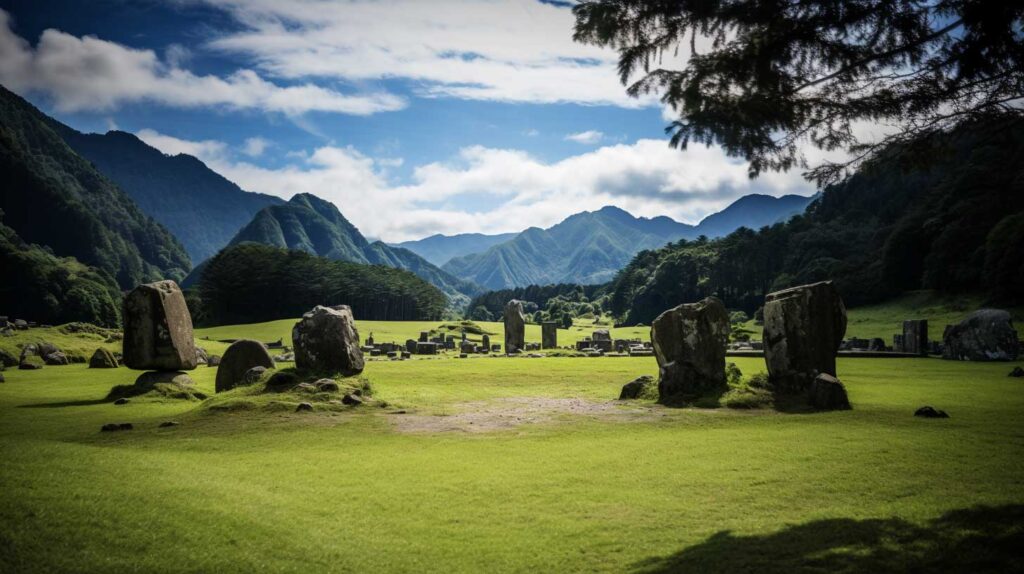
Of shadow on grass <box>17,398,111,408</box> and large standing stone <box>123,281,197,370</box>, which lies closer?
shadow on grass <box>17,398,111,408</box>

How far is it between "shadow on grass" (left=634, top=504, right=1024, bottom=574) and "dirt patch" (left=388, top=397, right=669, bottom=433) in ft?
26.0

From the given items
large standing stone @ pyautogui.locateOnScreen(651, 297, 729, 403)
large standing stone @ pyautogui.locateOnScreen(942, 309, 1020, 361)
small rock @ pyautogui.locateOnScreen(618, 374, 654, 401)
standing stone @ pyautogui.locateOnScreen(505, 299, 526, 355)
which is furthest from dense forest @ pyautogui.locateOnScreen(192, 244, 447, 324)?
large standing stone @ pyautogui.locateOnScreen(942, 309, 1020, 361)

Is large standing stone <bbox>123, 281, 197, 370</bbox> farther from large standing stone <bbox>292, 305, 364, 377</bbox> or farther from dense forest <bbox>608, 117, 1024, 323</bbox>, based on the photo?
dense forest <bbox>608, 117, 1024, 323</bbox>

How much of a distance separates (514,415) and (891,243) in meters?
72.8

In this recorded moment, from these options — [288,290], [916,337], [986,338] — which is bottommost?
[916,337]

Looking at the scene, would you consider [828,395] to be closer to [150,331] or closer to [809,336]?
[809,336]

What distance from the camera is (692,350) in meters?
18.5

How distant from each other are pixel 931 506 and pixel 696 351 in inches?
439

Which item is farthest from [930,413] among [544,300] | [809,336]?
[544,300]

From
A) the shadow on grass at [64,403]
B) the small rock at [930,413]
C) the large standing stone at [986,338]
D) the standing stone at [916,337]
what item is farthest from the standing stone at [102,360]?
the standing stone at [916,337]

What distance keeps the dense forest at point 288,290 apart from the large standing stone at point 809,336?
269 feet

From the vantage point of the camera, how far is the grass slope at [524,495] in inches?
231

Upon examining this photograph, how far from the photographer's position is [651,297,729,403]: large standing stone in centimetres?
1781

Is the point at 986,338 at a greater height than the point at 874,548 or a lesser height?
greater
